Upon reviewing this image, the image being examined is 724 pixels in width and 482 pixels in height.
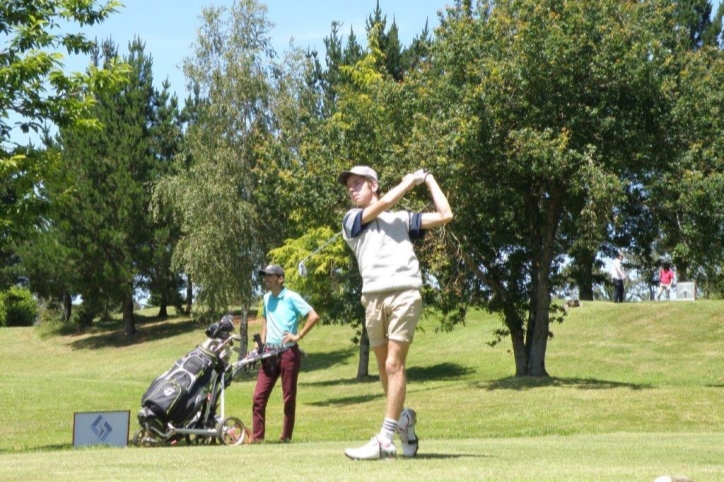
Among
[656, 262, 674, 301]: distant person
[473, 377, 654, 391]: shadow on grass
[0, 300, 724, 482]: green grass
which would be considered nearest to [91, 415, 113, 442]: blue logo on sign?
[0, 300, 724, 482]: green grass

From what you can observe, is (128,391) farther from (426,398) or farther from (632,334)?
(632,334)

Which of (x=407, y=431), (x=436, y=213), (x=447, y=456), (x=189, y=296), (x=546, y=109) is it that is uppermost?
(x=546, y=109)

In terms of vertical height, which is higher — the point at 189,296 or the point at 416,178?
the point at 189,296

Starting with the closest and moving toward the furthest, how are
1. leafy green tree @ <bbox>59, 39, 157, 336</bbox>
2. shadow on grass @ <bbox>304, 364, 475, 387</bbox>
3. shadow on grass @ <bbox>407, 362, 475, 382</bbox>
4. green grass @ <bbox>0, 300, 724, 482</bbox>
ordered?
green grass @ <bbox>0, 300, 724, 482</bbox> < shadow on grass @ <bbox>304, 364, 475, 387</bbox> < shadow on grass @ <bbox>407, 362, 475, 382</bbox> < leafy green tree @ <bbox>59, 39, 157, 336</bbox>

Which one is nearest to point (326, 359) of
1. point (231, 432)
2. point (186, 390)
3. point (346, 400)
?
point (346, 400)

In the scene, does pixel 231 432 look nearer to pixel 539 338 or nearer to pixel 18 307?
pixel 539 338

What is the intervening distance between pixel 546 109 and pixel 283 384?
42.3 ft

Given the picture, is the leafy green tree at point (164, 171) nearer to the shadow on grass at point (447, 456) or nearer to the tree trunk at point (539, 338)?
the tree trunk at point (539, 338)

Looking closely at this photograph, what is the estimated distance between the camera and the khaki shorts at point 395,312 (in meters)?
8.00

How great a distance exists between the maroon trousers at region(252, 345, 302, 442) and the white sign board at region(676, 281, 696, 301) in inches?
1220

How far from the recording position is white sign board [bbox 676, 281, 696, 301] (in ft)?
136

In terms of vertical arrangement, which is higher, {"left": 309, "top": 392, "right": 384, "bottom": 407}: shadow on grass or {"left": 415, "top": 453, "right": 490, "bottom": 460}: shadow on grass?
{"left": 415, "top": 453, "right": 490, "bottom": 460}: shadow on grass

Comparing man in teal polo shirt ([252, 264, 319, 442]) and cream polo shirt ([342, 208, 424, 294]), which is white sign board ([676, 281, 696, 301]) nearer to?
man in teal polo shirt ([252, 264, 319, 442])

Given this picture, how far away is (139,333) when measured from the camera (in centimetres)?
6159
